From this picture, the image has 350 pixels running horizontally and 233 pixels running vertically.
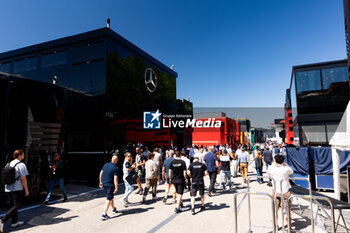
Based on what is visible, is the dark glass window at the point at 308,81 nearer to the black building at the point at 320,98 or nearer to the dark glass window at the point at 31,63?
the black building at the point at 320,98

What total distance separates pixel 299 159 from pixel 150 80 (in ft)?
38.5

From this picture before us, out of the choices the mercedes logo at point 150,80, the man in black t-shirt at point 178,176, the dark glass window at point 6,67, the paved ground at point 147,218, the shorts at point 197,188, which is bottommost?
the paved ground at point 147,218

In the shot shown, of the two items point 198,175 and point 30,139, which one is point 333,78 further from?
point 30,139

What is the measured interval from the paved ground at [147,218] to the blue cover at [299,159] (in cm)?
348

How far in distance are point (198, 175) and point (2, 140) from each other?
22.7 feet

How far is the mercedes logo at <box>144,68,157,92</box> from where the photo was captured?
1630 cm

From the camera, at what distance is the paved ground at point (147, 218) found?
5.27 meters

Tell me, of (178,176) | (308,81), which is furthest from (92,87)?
(308,81)

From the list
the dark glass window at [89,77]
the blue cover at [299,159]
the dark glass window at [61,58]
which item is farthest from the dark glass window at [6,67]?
the blue cover at [299,159]

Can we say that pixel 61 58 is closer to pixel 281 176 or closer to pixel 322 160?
pixel 281 176

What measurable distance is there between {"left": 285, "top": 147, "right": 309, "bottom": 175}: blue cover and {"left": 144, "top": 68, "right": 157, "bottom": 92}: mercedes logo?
1085cm

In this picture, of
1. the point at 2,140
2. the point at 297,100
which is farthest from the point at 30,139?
the point at 297,100

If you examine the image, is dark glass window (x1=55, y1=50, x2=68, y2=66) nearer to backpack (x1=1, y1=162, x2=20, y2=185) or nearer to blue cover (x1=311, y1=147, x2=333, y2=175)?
backpack (x1=1, y1=162, x2=20, y2=185)

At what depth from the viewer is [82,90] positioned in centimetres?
1208
